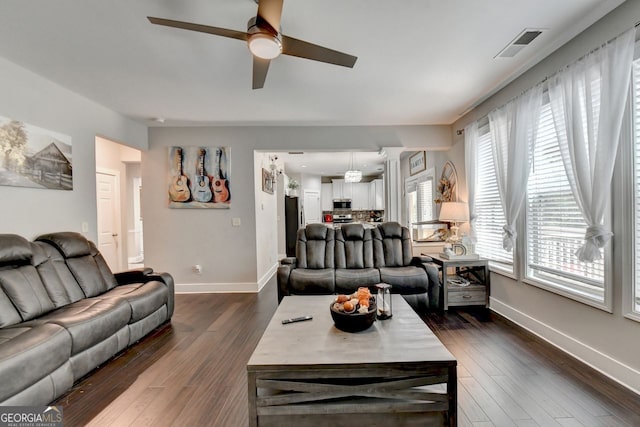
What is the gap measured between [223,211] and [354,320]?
10.9 feet

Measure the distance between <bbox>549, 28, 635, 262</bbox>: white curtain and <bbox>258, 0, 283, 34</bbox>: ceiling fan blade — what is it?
2294 millimetres

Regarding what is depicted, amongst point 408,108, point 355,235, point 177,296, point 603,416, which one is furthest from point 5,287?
point 408,108

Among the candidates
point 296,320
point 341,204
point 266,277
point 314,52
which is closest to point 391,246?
point 296,320

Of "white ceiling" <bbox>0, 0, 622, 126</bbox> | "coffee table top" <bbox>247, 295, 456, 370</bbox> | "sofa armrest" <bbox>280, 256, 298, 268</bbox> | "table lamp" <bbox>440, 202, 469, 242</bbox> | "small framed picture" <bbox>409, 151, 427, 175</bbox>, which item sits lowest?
"coffee table top" <bbox>247, 295, 456, 370</bbox>

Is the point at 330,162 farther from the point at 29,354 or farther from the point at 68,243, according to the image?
the point at 29,354

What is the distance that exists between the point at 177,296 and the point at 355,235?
2.92 meters

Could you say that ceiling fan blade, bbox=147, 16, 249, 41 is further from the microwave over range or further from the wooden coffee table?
the microwave over range

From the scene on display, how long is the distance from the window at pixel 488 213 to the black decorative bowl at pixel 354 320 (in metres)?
2.33

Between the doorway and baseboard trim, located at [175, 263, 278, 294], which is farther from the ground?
the doorway

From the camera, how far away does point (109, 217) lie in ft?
16.0

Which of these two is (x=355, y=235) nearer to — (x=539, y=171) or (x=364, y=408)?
(x=539, y=171)

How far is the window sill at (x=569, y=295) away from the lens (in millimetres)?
2088

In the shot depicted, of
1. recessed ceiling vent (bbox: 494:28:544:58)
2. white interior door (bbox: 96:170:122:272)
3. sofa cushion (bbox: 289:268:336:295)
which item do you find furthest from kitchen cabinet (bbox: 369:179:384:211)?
white interior door (bbox: 96:170:122:272)

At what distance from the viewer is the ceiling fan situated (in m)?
1.60
